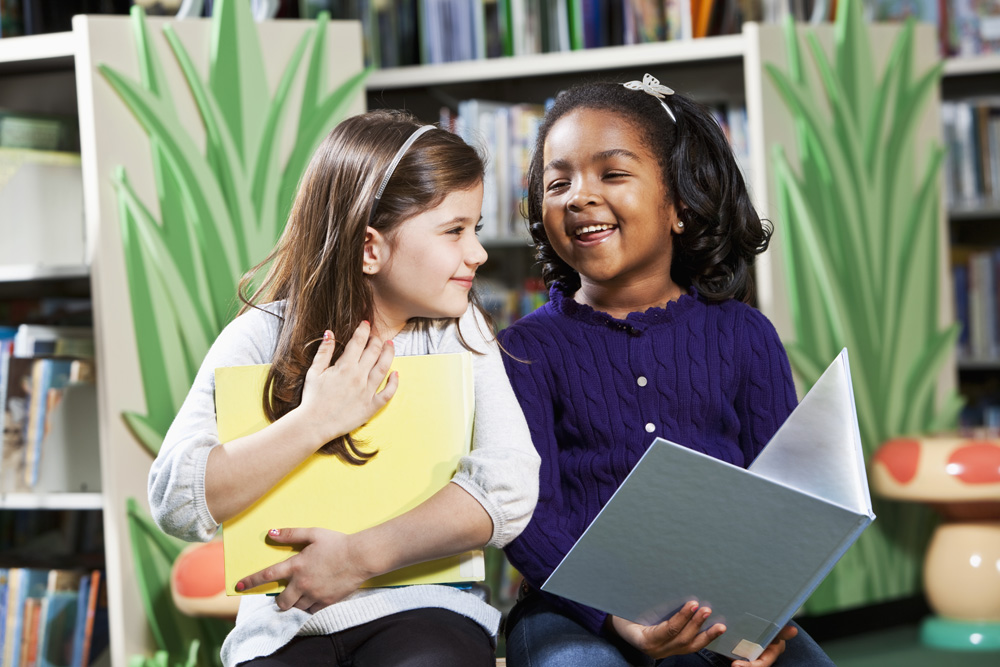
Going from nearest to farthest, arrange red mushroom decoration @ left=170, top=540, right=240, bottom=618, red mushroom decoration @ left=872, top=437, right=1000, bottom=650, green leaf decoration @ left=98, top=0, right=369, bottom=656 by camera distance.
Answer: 1. red mushroom decoration @ left=170, top=540, right=240, bottom=618
2. green leaf decoration @ left=98, top=0, right=369, bottom=656
3. red mushroom decoration @ left=872, top=437, right=1000, bottom=650

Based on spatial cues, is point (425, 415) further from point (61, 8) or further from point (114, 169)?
point (61, 8)

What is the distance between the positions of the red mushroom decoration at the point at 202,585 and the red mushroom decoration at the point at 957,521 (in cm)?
134

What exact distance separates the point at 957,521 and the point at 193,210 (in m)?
1.71

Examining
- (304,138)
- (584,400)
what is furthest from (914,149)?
(584,400)

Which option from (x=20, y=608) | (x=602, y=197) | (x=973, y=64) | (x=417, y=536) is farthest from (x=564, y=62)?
(x=20, y=608)

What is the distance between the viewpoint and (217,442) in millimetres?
813

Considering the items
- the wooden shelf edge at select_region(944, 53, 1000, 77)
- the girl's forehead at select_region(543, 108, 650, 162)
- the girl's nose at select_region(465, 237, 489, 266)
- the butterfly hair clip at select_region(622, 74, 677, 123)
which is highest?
the wooden shelf edge at select_region(944, 53, 1000, 77)

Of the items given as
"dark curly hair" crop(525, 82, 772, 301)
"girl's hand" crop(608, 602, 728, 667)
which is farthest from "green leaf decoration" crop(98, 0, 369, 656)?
"girl's hand" crop(608, 602, 728, 667)

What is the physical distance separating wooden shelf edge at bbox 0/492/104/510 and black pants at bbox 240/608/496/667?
3.46 feet

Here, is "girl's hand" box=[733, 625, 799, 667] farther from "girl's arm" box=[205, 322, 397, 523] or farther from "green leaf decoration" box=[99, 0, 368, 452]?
"green leaf decoration" box=[99, 0, 368, 452]

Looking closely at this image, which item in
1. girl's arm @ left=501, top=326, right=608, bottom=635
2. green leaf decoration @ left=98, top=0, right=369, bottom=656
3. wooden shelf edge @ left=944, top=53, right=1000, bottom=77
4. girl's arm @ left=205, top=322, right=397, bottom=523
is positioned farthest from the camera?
wooden shelf edge @ left=944, top=53, right=1000, bottom=77

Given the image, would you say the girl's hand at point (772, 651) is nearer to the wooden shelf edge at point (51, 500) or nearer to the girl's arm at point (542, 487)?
the girl's arm at point (542, 487)

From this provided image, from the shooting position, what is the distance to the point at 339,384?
0.81 meters

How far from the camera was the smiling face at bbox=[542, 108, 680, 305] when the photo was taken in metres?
0.97
